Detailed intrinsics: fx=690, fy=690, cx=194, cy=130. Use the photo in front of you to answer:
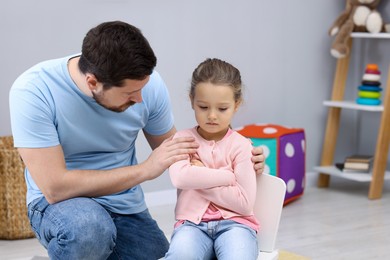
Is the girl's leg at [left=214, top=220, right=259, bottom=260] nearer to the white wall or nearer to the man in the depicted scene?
the man

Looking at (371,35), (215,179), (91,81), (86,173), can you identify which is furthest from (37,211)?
(371,35)

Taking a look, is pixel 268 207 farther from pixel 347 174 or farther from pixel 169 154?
pixel 347 174

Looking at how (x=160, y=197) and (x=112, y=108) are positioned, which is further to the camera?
(x=160, y=197)

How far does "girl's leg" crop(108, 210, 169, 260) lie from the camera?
2000 mm

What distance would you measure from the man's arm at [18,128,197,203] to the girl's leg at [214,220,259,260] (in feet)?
0.73

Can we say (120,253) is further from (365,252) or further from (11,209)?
(365,252)

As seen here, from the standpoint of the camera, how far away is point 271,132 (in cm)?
343

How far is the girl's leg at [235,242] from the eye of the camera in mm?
1695

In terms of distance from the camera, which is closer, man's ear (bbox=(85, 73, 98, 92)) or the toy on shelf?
man's ear (bbox=(85, 73, 98, 92))

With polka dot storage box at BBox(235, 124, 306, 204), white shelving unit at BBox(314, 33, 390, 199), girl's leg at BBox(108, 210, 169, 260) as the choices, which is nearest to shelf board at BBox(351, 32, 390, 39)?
white shelving unit at BBox(314, 33, 390, 199)

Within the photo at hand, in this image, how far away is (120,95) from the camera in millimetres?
1760

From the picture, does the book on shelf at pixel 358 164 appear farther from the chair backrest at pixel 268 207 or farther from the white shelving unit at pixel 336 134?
the chair backrest at pixel 268 207

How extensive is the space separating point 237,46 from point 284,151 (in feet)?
2.02

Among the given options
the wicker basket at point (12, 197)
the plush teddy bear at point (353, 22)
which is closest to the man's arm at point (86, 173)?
the wicker basket at point (12, 197)
